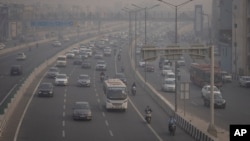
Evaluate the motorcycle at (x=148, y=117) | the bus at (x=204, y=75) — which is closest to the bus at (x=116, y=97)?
the motorcycle at (x=148, y=117)

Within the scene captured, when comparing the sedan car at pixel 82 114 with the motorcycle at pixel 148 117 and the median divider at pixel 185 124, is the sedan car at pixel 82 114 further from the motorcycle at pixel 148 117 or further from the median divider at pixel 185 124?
the median divider at pixel 185 124

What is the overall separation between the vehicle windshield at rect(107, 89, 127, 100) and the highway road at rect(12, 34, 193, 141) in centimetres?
103

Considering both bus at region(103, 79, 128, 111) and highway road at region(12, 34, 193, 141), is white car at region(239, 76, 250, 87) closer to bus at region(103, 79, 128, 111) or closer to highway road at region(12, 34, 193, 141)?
highway road at region(12, 34, 193, 141)

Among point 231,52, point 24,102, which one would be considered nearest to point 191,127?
point 24,102

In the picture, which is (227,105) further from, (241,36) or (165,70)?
(241,36)

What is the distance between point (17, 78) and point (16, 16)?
88.9 m

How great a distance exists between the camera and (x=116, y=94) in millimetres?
46031

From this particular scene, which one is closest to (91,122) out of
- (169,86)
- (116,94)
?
(116,94)

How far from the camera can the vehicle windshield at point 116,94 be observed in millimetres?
45831

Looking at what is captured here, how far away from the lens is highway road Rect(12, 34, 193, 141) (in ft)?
115

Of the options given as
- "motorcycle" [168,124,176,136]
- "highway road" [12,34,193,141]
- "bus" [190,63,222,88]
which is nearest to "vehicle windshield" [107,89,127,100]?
"highway road" [12,34,193,141]

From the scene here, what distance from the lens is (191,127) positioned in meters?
35.6

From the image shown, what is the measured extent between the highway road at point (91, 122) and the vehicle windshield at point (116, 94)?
103 cm

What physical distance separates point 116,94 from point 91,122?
573 cm
